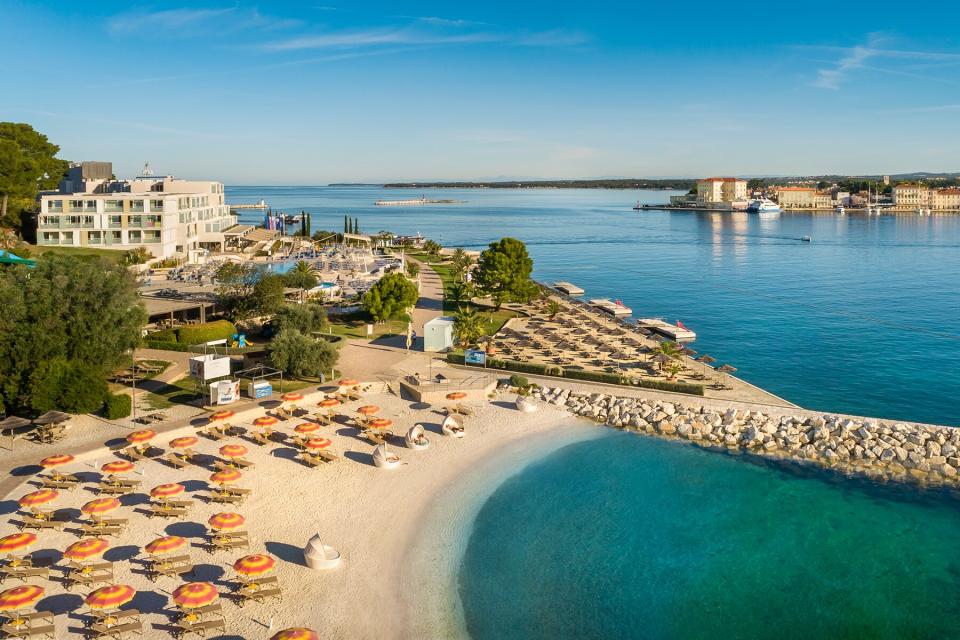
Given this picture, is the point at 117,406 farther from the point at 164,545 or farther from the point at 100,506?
the point at 164,545

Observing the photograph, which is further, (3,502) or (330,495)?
(330,495)

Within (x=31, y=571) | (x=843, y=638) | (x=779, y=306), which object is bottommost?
(x=843, y=638)

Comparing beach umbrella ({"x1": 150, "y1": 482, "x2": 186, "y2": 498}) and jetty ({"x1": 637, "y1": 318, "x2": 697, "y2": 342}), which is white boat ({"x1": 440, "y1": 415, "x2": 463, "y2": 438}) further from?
jetty ({"x1": 637, "y1": 318, "x2": 697, "y2": 342})

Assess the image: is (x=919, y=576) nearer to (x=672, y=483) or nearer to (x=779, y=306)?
(x=672, y=483)

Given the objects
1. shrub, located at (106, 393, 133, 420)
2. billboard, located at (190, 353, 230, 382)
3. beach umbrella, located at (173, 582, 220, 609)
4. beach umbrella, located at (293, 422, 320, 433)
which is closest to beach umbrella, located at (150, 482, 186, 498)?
beach umbrella, located at (173, 582, 220, 609)

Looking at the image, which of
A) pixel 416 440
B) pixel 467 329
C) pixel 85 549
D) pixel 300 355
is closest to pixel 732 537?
pixel 416 440

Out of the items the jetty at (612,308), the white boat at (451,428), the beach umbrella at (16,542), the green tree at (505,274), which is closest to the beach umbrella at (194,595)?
the beach umbrella at (16,542)

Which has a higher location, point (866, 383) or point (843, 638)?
point (866, 383)

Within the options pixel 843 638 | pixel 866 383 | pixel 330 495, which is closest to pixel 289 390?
pixel 330 495
